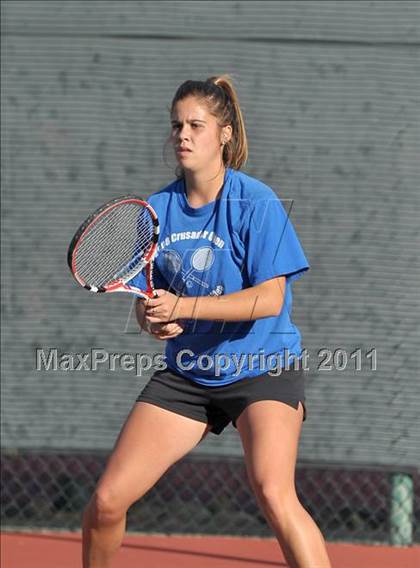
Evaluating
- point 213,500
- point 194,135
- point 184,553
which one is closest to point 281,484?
point 194,135

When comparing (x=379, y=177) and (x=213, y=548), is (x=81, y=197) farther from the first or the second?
(x=213, y=548)

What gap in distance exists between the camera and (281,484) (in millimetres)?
3139

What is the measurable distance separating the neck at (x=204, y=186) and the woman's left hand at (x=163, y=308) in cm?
35

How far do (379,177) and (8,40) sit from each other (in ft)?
5.41

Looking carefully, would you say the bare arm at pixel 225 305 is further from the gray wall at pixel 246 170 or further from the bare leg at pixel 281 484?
the gray wall at pixel 246 170

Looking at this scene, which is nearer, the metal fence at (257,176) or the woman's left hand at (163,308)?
the woman's left hand at (163,308)

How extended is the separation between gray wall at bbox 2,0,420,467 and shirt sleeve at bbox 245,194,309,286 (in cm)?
156

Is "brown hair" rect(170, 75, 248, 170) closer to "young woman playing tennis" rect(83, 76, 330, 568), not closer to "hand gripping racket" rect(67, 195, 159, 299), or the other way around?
"young woman playing tennis" rect(83, 76, 330, 568)

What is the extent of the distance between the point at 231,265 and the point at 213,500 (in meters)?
2.13

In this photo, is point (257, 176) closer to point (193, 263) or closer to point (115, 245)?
point (115, 245)

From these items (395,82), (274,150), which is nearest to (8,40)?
(274,150)

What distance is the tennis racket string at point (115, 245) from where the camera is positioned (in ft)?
11.2

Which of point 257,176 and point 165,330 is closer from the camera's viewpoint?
point 165,330

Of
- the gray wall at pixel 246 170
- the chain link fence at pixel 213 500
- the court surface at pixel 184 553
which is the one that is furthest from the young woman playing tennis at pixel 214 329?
the chain link fence at pixel 213 500
